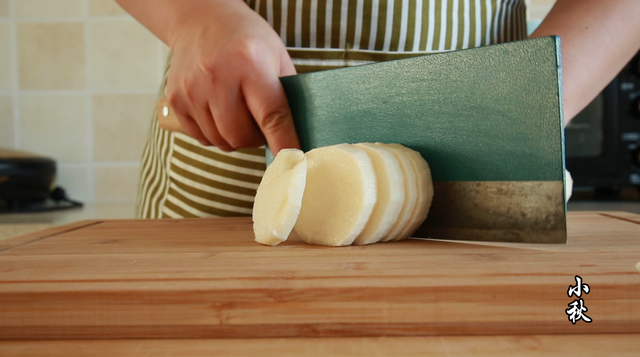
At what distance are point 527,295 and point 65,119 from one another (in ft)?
6.99

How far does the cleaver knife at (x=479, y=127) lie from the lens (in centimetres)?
73

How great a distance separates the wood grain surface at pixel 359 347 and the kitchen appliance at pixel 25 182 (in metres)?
1.50

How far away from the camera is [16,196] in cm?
189

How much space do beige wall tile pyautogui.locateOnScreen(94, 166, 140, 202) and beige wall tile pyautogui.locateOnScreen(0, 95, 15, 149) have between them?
37 centimetres

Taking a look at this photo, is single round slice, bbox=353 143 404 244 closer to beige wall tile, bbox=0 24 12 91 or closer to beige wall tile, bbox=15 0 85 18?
beige wall tile, bbox=15 0 85 18

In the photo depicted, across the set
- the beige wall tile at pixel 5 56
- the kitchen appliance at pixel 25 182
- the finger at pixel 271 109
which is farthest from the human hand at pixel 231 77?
the beige wall tile at pixel 5 56

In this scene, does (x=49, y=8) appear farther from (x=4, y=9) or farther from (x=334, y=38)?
(x=334, y=38)

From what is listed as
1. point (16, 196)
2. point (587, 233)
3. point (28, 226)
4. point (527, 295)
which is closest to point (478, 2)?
point (587, 233)

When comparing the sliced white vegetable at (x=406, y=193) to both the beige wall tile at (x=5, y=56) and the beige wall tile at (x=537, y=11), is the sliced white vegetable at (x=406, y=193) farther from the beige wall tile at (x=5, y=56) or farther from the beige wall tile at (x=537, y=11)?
the beige wall tile at (x=5, y=56)

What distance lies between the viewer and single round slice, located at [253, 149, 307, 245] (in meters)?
0.74

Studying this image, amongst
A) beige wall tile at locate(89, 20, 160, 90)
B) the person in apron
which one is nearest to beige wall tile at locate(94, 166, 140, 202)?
beige wall tile at locate(89, 20, 160, 90)

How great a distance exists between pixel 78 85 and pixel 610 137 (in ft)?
6.64

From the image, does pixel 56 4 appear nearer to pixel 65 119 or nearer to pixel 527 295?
pixel 65 119

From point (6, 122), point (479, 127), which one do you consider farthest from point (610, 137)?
point (6, 122)
